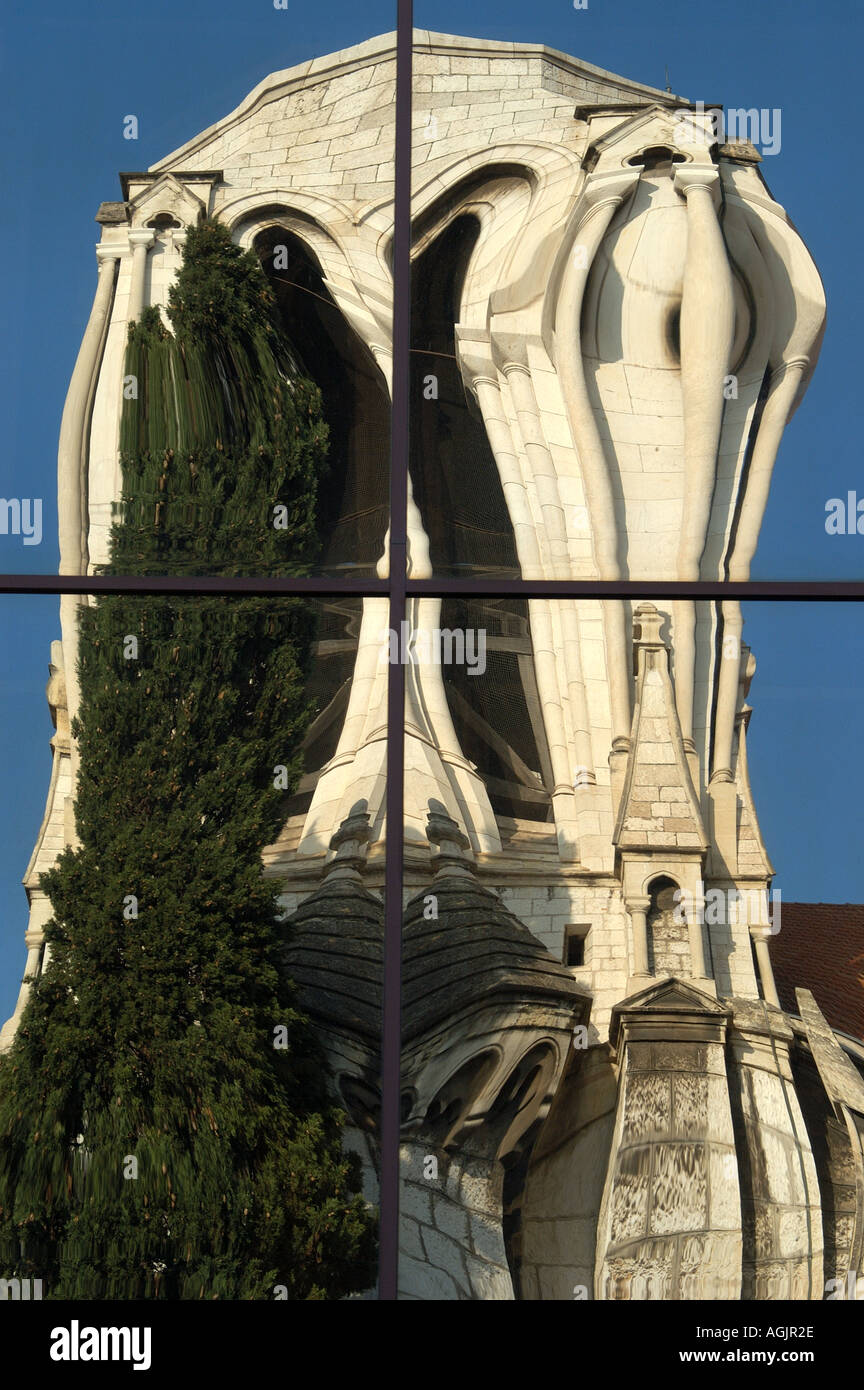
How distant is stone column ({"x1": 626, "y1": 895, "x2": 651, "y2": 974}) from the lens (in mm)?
7516

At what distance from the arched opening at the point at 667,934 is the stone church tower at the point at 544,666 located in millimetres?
13

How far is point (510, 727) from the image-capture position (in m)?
7.83

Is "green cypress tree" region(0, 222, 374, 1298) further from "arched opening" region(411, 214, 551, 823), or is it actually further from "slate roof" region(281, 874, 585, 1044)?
"arched opening" region(411, 214, 551, 823)

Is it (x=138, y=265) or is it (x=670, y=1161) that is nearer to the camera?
(x=670, y=1161)

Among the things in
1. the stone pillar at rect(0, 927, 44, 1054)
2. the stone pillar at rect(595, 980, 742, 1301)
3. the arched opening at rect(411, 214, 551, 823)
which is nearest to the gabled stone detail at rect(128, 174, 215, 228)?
the arched opening at rect(411, 214, 551, 823)

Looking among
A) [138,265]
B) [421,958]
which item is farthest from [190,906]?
[138,265]

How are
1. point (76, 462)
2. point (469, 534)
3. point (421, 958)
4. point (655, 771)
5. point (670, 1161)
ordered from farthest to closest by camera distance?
point (76, 462)
point (469, 534)
point (655, 771)
point (421, 958)
point (670, 1161)

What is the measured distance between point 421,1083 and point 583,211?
4270mm

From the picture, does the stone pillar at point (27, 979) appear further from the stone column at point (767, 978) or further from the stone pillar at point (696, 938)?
the stone column at point (767, 978)

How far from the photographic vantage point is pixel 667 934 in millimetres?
7555

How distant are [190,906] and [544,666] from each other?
6.30 feet

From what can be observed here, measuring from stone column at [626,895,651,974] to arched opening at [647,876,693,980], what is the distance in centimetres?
2

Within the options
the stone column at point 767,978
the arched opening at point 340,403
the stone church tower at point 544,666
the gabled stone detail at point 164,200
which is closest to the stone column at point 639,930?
the stone church tower at point 544,666

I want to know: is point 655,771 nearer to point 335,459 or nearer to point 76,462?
point 335,459
